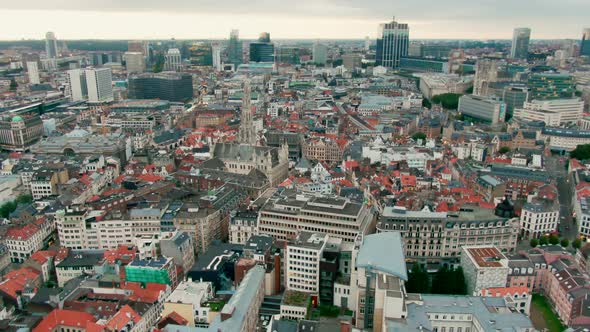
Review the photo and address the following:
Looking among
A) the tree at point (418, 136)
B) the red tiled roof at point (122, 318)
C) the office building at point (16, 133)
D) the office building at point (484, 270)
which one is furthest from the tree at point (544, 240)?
the office building at point (16, 133)

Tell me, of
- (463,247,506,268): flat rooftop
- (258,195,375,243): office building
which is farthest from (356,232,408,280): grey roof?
(463,247,506,268): flat rooftop

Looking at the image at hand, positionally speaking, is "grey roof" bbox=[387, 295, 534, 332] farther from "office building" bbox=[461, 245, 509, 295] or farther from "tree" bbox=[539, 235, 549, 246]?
"tree" bbox=[539, 235, 549, 246]

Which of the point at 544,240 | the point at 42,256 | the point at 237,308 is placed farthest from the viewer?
the point at 544,240

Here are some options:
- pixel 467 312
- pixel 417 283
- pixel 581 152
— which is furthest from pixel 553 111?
pixel 467 312

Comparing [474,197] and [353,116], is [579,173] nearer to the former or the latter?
[474,197]

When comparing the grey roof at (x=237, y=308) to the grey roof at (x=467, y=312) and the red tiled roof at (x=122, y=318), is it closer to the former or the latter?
the red tiled roof at (x=122, y=318)

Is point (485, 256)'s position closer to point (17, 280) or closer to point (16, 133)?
point (17, 280)
